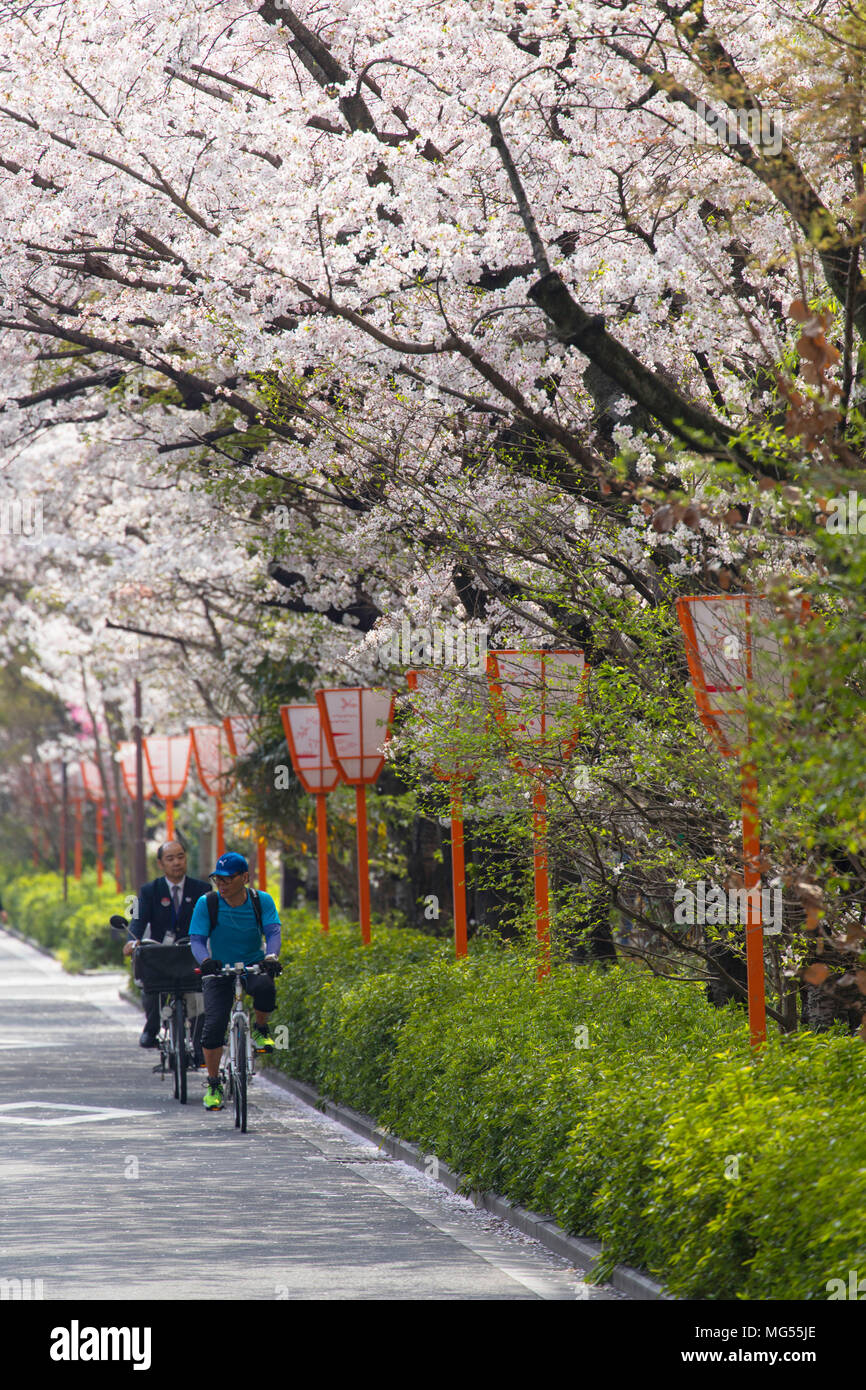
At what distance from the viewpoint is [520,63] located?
1268cm

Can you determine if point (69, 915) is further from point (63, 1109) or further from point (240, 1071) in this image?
point (240, 1071)

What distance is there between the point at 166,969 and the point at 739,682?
7.11 m

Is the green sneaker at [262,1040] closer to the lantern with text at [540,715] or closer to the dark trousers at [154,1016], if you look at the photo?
the dark trousers at [154,1016]

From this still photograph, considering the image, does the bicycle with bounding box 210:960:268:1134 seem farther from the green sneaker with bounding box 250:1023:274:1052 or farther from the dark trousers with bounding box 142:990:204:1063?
the dark trousers with bounding box 142:990:204:1063

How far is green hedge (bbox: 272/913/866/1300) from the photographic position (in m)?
6.70

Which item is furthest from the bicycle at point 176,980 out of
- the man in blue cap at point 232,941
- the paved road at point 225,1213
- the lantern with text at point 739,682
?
the lantern with text at point 739,682

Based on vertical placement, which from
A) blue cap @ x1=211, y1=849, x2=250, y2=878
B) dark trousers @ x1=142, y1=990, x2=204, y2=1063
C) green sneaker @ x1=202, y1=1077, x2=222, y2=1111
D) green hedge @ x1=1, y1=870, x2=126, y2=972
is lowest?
green hedge @ x1=1, y1=870, x2=126, y2=972

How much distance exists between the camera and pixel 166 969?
1514 cm

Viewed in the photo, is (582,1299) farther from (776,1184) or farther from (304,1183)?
(304,1183)

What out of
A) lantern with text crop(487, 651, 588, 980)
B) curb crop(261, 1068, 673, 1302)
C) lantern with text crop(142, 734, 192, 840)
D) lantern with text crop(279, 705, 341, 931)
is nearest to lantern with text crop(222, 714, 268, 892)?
lantern with text crop(279, 705, 341, 931)

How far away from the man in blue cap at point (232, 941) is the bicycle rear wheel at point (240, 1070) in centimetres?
30

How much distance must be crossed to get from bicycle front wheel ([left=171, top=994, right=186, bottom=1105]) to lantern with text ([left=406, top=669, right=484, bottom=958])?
2.32 m

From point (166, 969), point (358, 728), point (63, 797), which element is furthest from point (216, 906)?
point (63, 797)

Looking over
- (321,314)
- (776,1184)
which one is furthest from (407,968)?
(776,1184)
